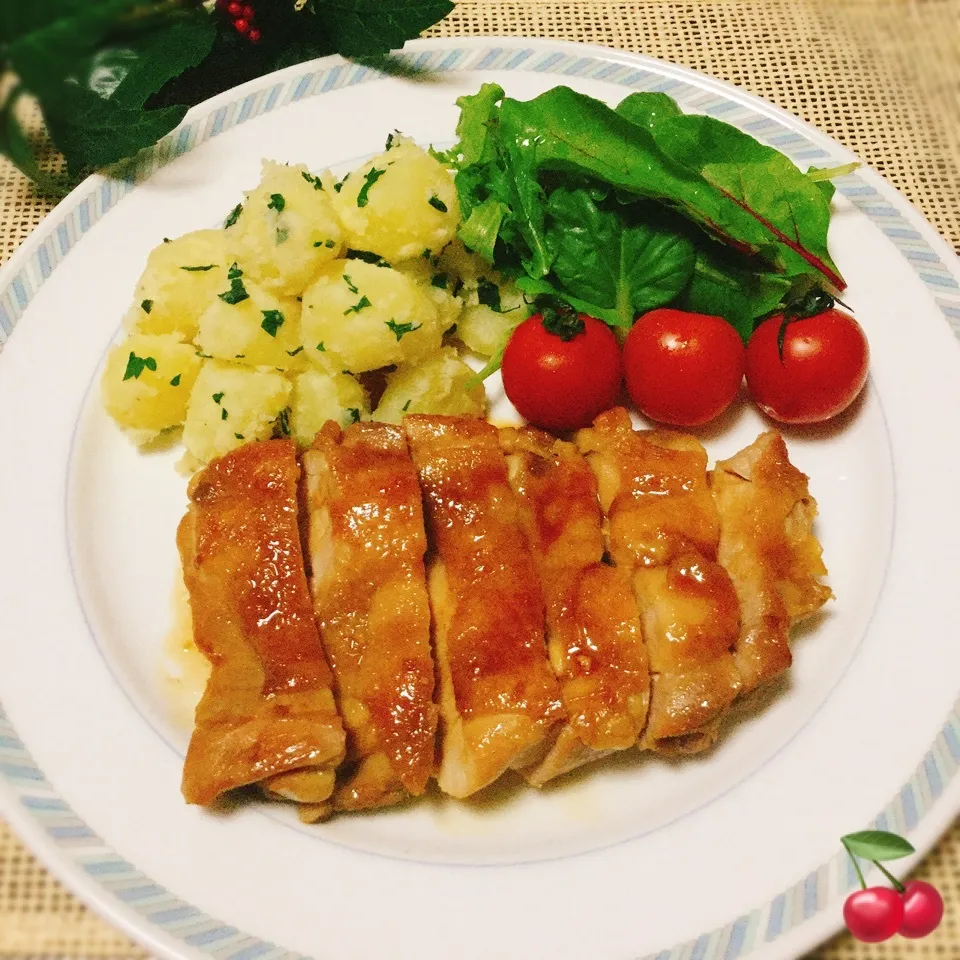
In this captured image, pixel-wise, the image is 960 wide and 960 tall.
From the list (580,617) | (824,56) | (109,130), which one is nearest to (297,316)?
(109,130)

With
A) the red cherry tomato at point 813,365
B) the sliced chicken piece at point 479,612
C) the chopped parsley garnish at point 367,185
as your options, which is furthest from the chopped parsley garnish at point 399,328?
the red cherry tomato at point 813,365

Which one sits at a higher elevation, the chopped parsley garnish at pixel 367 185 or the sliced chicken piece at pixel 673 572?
the chopped parsley garnish at pixel 367 185

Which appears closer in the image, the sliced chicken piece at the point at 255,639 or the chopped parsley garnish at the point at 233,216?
the sliced chicken piece at the point at 255,639

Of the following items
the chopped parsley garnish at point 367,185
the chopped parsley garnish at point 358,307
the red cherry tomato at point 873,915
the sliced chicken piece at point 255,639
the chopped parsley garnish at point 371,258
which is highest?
the chopped parsley garnish at point 367,185

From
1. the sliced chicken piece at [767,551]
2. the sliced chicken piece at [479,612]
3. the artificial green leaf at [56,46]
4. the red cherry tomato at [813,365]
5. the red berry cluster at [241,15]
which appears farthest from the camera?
the red berry cluster at [241,15]

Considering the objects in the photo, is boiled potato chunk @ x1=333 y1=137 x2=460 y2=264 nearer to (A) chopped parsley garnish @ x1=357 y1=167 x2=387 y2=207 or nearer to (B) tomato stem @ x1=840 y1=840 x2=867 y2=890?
(A) chopped parsley garnish @ x1=357 y1=167 x2=387 y2=207

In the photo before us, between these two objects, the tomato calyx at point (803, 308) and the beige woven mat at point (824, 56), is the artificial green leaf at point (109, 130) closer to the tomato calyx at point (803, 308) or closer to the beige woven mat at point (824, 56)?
the beige woven mat at point (824, 56)

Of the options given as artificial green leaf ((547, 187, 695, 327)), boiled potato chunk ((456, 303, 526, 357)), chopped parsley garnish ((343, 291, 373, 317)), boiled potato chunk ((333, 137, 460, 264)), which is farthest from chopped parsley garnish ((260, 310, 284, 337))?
artificial green leaf ((547, 187, 695, 327))

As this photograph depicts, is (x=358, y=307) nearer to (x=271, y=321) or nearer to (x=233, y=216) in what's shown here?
(x=271, y=321)

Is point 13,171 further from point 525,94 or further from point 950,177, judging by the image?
point 950,177
